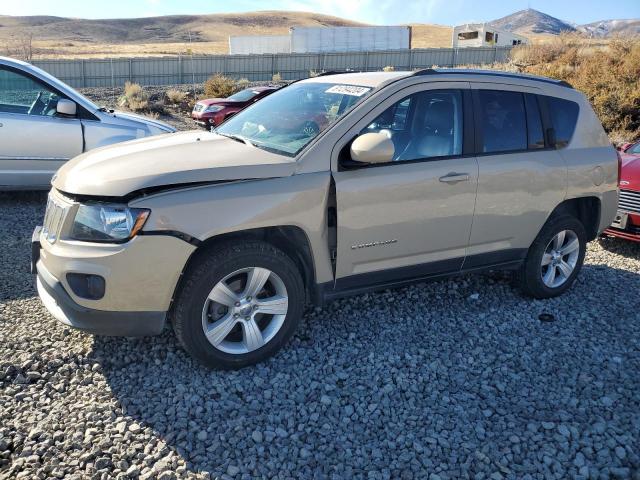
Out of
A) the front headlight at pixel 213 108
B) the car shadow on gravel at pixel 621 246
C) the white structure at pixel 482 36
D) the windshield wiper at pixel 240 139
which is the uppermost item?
the white structure at pixel 482 36

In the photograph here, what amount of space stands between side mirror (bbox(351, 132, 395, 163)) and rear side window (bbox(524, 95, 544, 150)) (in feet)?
5.27

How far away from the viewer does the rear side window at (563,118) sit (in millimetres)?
4745

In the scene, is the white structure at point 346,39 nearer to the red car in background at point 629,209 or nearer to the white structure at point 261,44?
the white structure at point 261,44

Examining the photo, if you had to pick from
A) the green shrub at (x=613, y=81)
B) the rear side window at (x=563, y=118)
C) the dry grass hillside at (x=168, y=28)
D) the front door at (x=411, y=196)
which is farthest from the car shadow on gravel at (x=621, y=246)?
the dry grass hillside at (x=168, y=28)

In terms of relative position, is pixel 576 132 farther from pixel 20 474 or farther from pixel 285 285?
pixel 20 474

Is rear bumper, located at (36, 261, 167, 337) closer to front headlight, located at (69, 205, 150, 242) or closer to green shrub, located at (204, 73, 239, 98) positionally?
front headlight, located at (69, 205, 150, 242)

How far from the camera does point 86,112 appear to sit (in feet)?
23.5

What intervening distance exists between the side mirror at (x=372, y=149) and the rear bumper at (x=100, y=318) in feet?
4.98

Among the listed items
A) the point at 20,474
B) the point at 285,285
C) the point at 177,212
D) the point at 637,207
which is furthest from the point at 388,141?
the point at 637,207

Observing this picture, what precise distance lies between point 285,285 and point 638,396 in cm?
229

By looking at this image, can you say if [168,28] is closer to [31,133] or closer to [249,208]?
[31,133]

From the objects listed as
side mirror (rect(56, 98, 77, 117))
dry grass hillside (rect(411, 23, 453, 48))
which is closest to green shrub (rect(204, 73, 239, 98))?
side mirror (rect(56, 98, 77, 117))

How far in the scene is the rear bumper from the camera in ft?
10.6

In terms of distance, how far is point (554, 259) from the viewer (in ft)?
16.2
